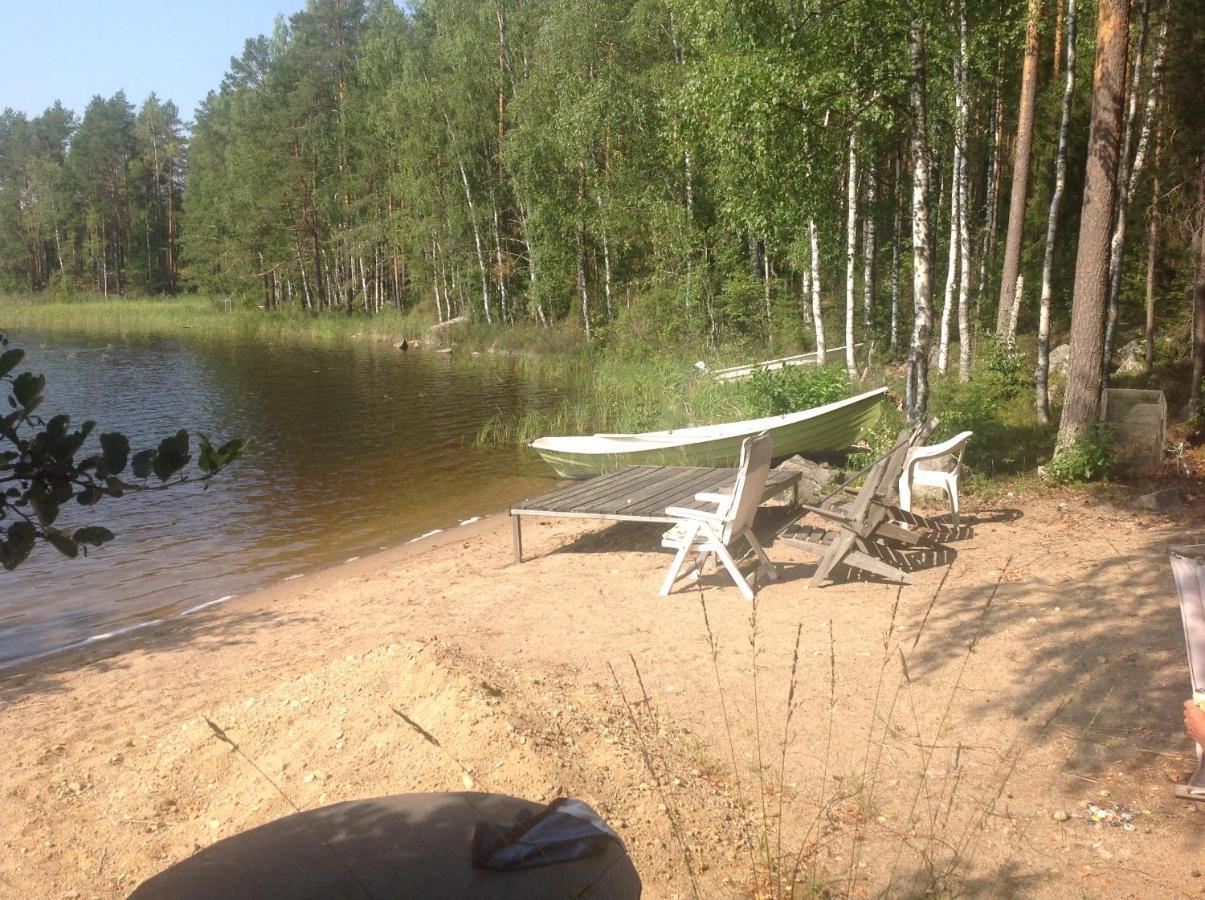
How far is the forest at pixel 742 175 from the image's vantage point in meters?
12.6

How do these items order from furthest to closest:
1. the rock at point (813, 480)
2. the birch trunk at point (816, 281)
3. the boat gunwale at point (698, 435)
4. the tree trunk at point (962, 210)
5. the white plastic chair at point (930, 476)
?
1. the birch trunk at point (816, 281)
2. the tree trunk at point (962, 210)
3. the boat gunwale at point (698, 435)
4. the rock at point (813, 480)
5. the white plastic chair at point (930, 476)

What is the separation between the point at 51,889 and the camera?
3.92 meters

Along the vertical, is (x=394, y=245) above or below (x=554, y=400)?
above

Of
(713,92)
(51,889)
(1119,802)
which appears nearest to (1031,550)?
(1119,802)

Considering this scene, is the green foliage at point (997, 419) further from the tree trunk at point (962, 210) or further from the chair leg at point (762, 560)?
the chair leg at point (762, 560)

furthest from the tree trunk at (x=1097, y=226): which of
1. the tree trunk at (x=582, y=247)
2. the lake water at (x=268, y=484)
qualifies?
the tree trunk at (x=582, y=247)

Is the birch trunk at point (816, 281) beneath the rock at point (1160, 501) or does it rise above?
above

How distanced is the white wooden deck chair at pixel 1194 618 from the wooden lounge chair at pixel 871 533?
2469 millimetres

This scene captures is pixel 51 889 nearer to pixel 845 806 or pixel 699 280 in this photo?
pixel 845 806

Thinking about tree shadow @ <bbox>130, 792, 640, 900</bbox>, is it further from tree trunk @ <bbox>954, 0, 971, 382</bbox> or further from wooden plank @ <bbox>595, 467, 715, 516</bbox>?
tree trunk @ <bbox>954, 0, 971, 382</bbox>

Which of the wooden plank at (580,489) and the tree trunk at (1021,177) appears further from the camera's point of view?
the tree trunk at (1021,177)

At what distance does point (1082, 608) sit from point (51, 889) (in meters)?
5.60

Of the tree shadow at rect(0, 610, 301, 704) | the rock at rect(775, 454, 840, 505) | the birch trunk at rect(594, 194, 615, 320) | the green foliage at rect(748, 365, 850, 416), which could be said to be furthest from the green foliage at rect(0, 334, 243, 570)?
the birch trunk at rect(594, 194, 615, 320)

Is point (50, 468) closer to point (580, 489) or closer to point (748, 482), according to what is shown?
point (748, 482)
